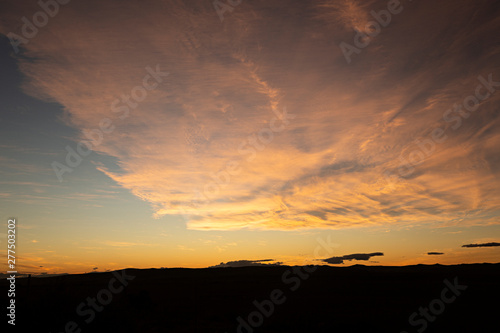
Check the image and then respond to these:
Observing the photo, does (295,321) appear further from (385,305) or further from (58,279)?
(58,279)

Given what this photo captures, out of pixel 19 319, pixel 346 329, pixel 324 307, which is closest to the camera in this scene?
pixel 19 319

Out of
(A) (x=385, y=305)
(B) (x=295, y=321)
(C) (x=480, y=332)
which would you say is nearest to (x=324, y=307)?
(A) (x=385, y=305)

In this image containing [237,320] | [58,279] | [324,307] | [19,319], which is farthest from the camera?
[324,307]

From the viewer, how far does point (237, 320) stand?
20.8 m

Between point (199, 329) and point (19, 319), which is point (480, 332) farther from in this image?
→ point (19, 319)

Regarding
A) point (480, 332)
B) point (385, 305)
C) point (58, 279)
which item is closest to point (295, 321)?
point (480, 332)

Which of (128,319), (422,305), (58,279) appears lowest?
(422,305)

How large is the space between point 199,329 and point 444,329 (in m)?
13.6

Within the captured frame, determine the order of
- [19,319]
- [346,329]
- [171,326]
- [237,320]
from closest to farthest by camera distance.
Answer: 1. [19,319]
2. [346,329]
3. [171,326]
4. [237,320]

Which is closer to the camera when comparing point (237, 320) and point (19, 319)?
point (19, 319)

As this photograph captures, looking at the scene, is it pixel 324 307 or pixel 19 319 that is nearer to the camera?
pixel 19 319

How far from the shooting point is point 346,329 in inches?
658

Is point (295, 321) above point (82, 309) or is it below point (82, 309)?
below

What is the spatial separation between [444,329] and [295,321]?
826cm
